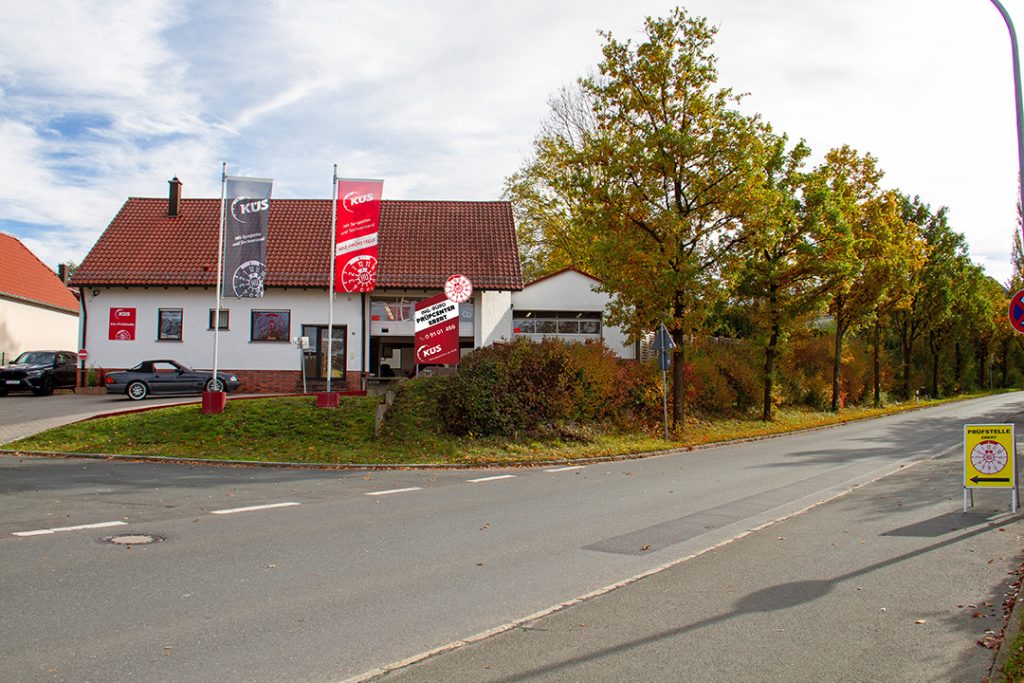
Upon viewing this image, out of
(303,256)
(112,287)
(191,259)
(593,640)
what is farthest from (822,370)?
(593,640)

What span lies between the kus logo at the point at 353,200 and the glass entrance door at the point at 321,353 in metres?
11.5

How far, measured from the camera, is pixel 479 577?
24.4 feet

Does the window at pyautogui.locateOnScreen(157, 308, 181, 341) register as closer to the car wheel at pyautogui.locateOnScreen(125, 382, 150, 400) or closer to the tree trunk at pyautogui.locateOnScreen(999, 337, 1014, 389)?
the car wheel at pyautogui.locateOnScreen(125, 382, 150, 400)

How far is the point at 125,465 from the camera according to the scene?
50.9 ft

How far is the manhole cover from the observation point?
8.46 meters

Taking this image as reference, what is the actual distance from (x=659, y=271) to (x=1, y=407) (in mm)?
20334

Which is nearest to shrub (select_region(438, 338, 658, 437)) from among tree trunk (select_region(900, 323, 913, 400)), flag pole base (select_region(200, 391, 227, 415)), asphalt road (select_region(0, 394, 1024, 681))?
flag pole base (select_region(200, 391, 227, 415))

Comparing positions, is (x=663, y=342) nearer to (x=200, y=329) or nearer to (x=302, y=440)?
(x=302, y=440)

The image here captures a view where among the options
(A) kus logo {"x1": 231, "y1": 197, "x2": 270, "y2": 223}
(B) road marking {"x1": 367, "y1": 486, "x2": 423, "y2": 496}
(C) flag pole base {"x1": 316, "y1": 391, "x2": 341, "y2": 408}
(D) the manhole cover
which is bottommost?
(B) road marking {"x1": 367, "y1": 486, "x2": 423, "y2": 496}

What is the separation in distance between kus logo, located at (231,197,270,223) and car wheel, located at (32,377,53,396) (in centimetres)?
1420

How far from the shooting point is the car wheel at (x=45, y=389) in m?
30.9

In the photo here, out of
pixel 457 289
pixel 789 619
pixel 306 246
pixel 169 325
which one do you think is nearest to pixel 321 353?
pixel 306 246

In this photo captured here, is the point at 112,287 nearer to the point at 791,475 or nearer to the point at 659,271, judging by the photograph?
the point at 659,271

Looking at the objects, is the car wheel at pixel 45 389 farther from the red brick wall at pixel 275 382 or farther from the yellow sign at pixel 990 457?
the yellow sign at pixel 990 457
